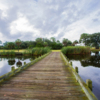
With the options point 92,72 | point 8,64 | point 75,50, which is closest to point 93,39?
point 75,50

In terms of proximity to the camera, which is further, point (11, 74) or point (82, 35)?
point (82, 35)

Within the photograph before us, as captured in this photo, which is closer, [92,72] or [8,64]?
[92,72]

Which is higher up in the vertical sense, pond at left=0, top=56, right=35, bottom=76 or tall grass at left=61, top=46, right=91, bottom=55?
tall grass at left=61, top=46, right=91, bottom=55

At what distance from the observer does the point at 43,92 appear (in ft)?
7.91

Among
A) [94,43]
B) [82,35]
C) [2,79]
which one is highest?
[82,35]

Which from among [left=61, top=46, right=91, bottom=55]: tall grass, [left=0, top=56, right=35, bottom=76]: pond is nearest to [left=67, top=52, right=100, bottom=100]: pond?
[left=0, top=56, right=35, bottom=76]: pond

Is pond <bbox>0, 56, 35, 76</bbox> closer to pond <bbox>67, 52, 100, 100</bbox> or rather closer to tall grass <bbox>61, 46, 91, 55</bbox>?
pond <bbox>67, 52, 100, 100</bbox>

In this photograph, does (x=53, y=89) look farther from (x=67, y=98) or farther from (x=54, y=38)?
(x=54, y=38)

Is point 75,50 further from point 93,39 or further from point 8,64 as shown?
point 93,39

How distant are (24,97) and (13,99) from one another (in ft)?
0.99

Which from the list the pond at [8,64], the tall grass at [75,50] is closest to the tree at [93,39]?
the tall grass at [75,50]

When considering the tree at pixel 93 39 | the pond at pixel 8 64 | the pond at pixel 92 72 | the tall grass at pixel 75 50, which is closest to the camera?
the pond at pixel 92 72

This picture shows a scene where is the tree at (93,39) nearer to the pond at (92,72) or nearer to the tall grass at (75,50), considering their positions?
the tall grass at (75,50)

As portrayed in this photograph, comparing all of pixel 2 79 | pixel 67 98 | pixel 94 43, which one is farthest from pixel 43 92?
pixel 94 43
